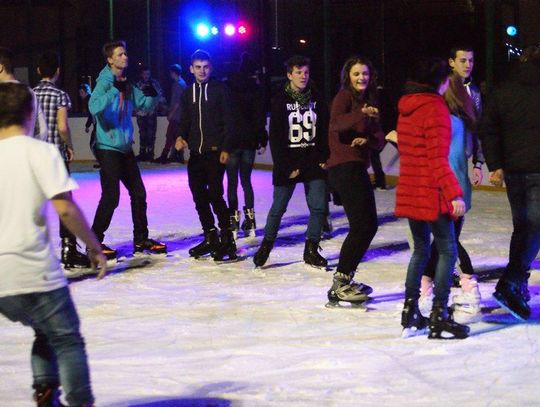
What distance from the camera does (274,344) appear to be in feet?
20.0

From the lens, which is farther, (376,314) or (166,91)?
(166,91)

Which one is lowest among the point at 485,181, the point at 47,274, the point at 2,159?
the point at 485,181

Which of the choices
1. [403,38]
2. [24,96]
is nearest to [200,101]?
[24,96]

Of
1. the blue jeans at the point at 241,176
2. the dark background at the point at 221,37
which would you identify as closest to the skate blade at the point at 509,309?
the blue jeans at the point at 241,176

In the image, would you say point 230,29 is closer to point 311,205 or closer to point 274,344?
point 311,205

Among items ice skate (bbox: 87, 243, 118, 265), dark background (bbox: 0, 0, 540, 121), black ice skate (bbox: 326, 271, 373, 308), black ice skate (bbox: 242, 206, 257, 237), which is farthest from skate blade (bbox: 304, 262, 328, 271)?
dark background (bbox: 0, 0, 540, 121)

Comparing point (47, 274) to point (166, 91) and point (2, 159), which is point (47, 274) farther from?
point (166, 91)

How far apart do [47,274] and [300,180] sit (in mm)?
4530

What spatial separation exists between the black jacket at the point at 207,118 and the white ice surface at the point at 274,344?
37.0 inches

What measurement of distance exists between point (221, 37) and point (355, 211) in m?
19.0

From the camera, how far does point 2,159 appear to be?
161 inches

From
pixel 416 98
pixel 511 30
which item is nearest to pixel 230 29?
pixel 511 30

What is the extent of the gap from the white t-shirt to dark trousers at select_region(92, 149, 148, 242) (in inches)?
198

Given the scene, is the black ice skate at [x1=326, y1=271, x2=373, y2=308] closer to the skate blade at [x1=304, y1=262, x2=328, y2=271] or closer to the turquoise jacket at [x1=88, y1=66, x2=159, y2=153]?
the skate blade at [x1=304, y1=262, x2=328, y2=271]
